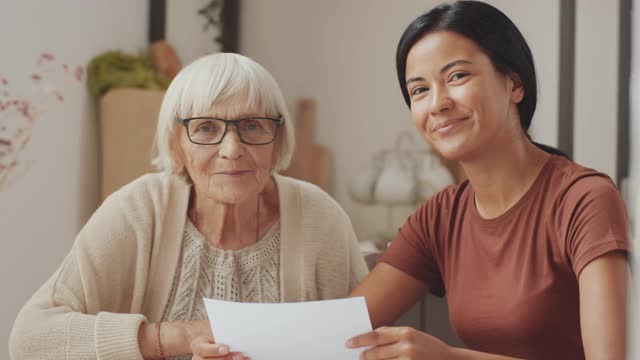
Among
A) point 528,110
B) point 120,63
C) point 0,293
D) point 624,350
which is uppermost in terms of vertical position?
point 120,63

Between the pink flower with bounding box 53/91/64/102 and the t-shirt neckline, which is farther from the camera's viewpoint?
the pink flower with bounding box 53/91/64/102

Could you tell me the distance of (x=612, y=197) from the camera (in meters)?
1.12

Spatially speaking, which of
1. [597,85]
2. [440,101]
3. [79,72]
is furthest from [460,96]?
[597,85]

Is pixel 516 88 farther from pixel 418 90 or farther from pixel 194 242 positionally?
pixel 194 242

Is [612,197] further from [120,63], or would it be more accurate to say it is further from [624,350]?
[120,63]

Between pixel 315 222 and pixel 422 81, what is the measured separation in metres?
0.43

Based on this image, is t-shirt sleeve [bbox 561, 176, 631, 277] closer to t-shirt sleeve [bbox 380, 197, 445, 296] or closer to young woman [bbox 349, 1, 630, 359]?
young woman [bbox 349, 1, 630, 359]

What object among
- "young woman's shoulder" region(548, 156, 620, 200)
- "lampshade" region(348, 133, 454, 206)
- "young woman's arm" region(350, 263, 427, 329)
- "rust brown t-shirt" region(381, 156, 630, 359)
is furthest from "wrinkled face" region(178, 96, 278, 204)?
"lampshade" region(348, 133, 454, 206)

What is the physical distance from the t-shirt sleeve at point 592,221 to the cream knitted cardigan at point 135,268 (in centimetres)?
54

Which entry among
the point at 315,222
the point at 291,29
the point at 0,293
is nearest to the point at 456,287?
the point at 315,222

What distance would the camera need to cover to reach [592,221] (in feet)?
3.59

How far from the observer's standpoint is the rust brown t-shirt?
3.64 ft

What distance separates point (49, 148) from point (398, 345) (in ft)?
6.66

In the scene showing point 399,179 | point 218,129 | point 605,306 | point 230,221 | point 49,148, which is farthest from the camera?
point 399,179
